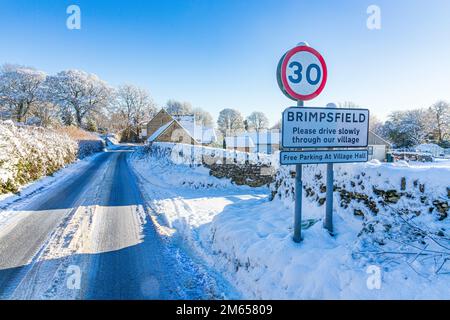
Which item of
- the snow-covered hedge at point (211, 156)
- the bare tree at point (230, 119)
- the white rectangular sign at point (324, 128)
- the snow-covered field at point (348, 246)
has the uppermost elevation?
the bare tree at point (230, 119)

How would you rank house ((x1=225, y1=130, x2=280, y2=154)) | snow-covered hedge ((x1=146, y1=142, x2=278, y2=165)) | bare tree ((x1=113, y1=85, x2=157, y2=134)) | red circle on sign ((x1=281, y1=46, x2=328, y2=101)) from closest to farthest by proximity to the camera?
red circle on sign ((x1=281, y1=46, x2=328, y2=101)) < snow-covered hedge ((x1=146, y1=142, x2=278, y2=165)) < house ((x1=225, y1=130, x2=280, y2=154)) < bare tree ((x1=113, y1=85, x2=157, y2=134))

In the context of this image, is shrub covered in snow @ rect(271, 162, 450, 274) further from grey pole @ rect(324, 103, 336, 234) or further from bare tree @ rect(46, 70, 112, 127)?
bare tree @ rect(46, 70, 112, 127)

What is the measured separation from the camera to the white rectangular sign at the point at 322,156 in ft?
11.8

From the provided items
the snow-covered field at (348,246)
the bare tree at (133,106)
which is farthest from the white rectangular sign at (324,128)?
the bare tree at (133,106)

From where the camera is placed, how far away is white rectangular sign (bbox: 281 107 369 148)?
3.63 m

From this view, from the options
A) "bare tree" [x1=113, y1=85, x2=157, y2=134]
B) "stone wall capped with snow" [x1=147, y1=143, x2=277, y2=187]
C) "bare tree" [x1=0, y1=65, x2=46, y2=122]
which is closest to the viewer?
"stone wall capped with snow" [x1=147, y1=143, x2=277, y2=187]

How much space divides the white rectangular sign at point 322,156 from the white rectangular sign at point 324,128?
96 mm

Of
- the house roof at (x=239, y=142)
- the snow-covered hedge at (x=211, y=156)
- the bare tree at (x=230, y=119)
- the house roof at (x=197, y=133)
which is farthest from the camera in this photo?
the bare tree at (x=230, y=119)

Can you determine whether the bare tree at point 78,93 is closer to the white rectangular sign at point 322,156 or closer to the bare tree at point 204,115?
the bare tree at point 204,115

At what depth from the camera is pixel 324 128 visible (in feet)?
12.6

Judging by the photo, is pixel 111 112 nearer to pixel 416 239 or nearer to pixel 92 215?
pixel 92 215

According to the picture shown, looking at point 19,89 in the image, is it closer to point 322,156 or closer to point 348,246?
point 322,156

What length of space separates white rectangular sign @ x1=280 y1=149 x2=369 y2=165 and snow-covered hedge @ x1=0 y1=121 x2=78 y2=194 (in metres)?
10.2

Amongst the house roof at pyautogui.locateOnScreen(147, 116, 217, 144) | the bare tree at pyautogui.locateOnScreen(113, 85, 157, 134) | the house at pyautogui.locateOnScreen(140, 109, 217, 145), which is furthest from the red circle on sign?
the bare tree at pyautogui.locateOnScreen(113, 85, 157, 134)
